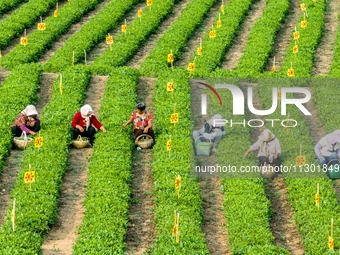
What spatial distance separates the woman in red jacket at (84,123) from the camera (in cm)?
2464

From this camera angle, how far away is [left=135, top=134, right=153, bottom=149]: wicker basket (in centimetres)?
2477

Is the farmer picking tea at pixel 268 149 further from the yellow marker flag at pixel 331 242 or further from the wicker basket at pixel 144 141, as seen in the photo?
the yellow marker flag at pixel 331 242

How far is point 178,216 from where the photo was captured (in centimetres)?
2012

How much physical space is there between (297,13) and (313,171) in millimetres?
14023

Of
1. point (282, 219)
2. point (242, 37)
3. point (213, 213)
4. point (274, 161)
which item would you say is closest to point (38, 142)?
point (213, 213)

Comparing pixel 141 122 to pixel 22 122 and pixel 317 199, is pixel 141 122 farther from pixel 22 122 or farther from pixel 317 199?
pixel 317 199

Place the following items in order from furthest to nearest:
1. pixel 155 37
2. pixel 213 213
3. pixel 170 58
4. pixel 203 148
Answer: pixel 155 37
pixel 170 58
pixel 203 148
pixel 213 213

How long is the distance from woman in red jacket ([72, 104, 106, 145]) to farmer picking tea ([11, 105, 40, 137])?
92 cm

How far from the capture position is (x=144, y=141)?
2480cm

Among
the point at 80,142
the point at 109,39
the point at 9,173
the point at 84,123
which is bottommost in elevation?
the point at 9,173

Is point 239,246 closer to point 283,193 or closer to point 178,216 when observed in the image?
point 178,216

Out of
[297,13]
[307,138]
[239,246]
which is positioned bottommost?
[239,246]

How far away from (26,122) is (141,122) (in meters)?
2.62

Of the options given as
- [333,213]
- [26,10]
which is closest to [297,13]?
[26,10]
